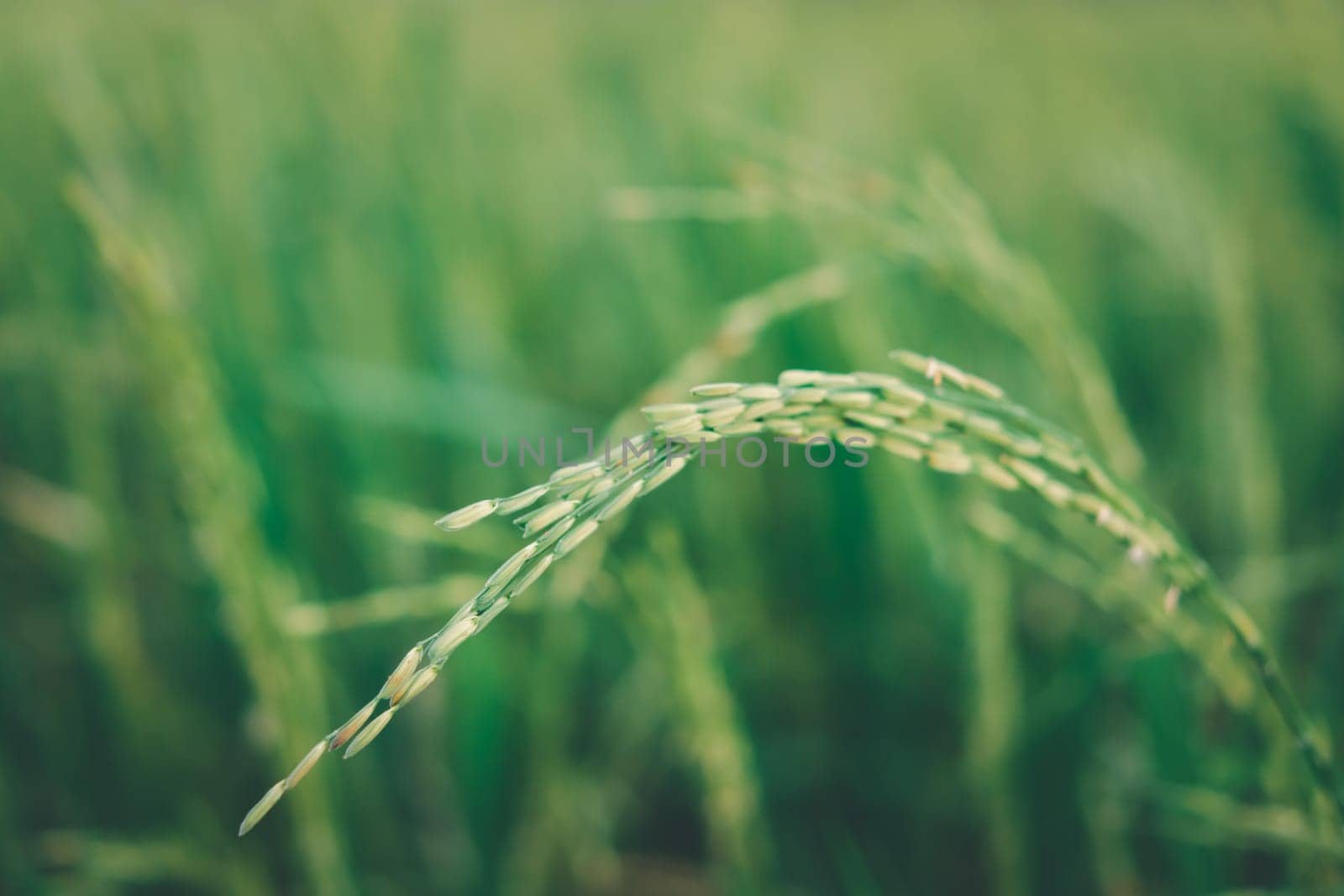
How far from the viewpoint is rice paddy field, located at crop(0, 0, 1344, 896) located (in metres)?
0.45

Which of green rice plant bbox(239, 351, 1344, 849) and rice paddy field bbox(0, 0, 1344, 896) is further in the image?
rice paddy field bbox(0, 0, 1344, 896)

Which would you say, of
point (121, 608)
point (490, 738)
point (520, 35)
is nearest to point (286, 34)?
point (520, 35)

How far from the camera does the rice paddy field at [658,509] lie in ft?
1.48

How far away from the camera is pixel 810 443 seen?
0.29 m

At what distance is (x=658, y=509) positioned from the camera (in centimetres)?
83

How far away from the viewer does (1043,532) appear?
799 mm

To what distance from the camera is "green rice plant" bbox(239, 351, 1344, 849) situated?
0.77 ft

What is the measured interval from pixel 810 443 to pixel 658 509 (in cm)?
55

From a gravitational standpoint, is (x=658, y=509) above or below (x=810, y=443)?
above

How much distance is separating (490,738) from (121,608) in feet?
1.04

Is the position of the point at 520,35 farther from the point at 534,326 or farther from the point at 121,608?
the point at 121,608

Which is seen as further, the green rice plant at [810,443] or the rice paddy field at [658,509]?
the rice paddy field at [658,509]

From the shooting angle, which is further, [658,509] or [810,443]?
[658,509]

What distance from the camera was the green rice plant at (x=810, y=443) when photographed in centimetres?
24
